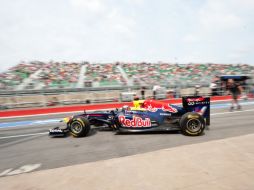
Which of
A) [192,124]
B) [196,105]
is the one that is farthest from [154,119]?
[196,105]

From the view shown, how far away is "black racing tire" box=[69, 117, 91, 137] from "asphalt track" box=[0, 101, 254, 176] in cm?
20

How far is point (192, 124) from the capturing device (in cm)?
752

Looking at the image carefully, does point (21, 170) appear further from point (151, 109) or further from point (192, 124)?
point (192, 124)

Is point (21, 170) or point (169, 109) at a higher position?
point (169, 109)

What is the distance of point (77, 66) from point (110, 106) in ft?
63.2

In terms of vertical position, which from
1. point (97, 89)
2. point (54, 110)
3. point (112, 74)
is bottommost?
point (54, 110)

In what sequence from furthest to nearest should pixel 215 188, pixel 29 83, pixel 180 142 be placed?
pixel 29 83, pixel 180 142, pixel 215 188

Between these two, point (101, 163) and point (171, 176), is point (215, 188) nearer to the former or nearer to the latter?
point (171, 176)

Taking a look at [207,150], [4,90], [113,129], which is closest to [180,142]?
[207,150]

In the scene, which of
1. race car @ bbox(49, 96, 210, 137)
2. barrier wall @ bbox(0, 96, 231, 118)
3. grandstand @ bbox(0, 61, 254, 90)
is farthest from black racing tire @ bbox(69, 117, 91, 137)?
grandstand @ bbox(0, 61, 254, 90)

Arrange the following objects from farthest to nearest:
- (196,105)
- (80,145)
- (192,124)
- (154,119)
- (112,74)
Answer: (112,74), (196,105), (154,119), (192,124), (80,145)

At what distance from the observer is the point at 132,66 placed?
38062 mm

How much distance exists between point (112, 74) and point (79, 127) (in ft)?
80.7

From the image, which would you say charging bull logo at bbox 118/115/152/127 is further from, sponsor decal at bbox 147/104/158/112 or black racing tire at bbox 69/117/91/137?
Result: black racing tire at bbox 69/117/91/137
